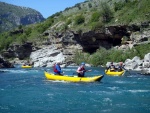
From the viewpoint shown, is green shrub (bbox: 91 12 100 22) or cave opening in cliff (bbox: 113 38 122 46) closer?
cave opening in cliff (bbox: 113 38 122 46)

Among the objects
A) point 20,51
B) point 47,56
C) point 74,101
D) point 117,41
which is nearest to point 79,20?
point 117,41

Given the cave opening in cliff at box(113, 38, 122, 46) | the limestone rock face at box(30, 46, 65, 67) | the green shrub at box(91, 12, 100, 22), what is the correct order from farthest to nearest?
the green shrub at box(91, 12, 100, 22)
the cave opening in cliff at box(113, 38, 122, 46)
the limestone rock face at box(30, 46, 65, 67)

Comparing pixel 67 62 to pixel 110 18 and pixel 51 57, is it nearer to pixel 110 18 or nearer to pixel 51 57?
pixel 51 57

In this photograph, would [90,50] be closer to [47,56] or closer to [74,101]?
[47,56]

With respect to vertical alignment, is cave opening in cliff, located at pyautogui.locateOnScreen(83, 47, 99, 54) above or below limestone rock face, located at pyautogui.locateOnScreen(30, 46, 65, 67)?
above

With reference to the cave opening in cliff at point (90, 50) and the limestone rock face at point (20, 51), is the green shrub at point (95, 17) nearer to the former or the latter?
the cave opening in cliff at point (90, 50)

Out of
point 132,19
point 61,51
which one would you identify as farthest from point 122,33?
point 61,51

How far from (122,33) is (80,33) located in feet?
38.5

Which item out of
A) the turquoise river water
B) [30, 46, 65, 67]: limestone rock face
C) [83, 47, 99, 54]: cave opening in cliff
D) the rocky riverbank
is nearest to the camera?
the turquoise river water

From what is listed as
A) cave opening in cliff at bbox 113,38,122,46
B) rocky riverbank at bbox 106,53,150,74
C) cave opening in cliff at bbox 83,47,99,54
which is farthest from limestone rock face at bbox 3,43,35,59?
rocky riverbank at bbox 106,53,150,74

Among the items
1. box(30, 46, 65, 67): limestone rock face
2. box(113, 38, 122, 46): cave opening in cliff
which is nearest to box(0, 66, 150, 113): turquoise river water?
box(30, 46, 65, 67): limestone rock face

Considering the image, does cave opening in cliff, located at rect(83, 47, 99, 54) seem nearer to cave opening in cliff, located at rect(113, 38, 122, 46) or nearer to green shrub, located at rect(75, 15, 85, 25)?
cave opening in cliff, located at rect(113, 38, 122, 46)

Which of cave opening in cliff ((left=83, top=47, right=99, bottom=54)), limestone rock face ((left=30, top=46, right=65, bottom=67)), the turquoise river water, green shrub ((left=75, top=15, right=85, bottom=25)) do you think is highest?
green shrub ((left=75, top=15, right=85, bottom=25))

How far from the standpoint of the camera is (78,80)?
32.6m
